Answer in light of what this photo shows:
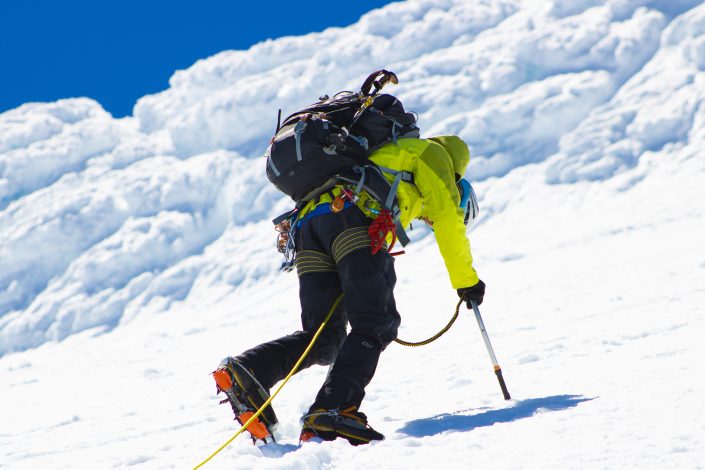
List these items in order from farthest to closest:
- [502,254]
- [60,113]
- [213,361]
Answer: [60,113]
[502,254]
[213,361]

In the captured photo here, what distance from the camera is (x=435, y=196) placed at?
3459 mm

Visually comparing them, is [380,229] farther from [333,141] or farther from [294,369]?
[294,369]

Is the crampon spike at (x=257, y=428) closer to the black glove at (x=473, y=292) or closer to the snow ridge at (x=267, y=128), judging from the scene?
the black glove at (x=473, y=292)

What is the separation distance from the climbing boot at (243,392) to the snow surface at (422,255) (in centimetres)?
14

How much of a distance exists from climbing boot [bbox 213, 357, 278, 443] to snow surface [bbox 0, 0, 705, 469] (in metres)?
0.14

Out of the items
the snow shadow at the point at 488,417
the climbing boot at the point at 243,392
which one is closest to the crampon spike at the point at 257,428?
the climbing boot at the point at 243,392

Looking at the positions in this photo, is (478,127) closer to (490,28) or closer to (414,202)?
(490,28)

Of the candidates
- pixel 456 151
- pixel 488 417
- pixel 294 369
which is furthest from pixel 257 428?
pixel 456 151

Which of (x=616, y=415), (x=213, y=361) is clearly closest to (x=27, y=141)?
(x=213, y=361)

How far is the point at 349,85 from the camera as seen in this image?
3925 centimetres

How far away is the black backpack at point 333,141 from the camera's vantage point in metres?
3.35

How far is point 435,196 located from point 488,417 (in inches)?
40.9

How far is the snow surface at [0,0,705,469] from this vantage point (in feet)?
9.91

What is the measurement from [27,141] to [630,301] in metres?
44.3
